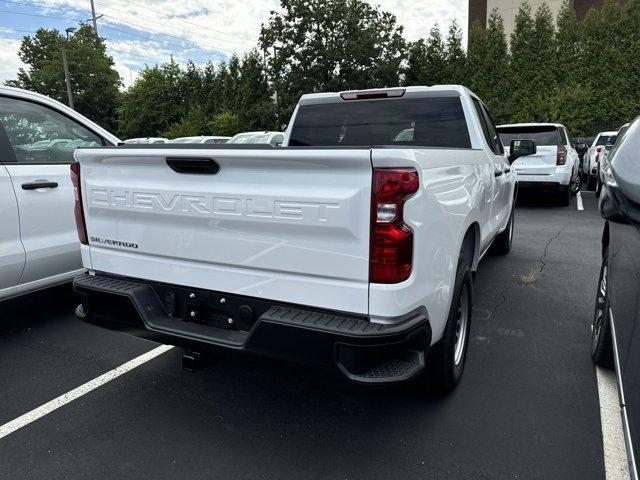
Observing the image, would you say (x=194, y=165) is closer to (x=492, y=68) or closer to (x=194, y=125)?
(x=492, y=68)

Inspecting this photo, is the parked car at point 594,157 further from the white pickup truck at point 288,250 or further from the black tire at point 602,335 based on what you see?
the white pickup truck at point 288,250

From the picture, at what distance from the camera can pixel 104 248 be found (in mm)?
2887

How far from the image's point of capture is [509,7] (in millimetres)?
37750

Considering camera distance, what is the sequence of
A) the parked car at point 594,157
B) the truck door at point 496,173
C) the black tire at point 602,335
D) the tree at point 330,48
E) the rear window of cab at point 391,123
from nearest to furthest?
the black tire at point 602,335, the rear window of cab at point 391,123, the truck door at point 496,173, the parked car at point 594,157, the tree at point 330,48

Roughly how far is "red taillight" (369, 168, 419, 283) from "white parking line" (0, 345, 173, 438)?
221 cm

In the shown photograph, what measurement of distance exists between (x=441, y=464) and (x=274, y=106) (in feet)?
95.4

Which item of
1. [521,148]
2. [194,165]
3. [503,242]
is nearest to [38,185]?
[194,165]

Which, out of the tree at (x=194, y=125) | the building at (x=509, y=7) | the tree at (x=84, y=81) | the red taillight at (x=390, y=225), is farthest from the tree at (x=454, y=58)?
the tree at (x=84, y=81)

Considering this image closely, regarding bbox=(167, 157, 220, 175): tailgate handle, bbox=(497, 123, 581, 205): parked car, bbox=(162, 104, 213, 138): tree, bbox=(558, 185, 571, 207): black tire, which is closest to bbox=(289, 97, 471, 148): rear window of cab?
bbox=(167, 157, 220, 175): tailgate handle

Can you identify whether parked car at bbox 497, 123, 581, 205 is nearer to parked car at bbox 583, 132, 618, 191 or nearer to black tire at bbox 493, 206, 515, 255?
parked car at bbox 583, 132, 618, 191

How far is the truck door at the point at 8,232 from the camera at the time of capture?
3666 millimetres

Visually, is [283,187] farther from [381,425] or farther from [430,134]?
[430,134]

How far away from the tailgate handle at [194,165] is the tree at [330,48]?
87.6 feet

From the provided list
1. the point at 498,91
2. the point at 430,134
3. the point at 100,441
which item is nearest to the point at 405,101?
the point at 430,134
